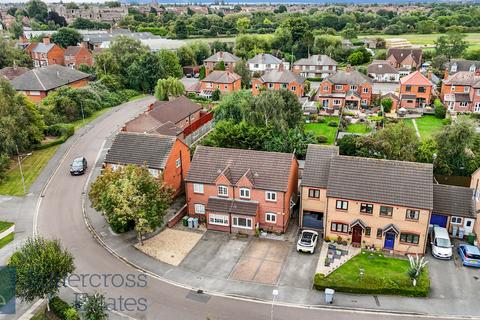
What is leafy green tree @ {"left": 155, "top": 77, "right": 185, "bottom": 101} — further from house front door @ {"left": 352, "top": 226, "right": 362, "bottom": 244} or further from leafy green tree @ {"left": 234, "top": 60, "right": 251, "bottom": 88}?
house front door @ {"left": 352, "top": 226, "right": 362, "bottom": 244}

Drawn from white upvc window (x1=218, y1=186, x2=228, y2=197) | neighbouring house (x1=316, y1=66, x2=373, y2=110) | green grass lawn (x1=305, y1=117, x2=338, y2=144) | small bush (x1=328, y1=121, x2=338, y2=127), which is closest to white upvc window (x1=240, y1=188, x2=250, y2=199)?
white upvc window (x1=218, y1=186, x2=228, y2=197)

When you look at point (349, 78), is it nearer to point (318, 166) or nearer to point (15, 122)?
point (318, 166)

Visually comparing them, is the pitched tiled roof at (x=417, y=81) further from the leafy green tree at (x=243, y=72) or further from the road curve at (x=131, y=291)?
the road curve at (x=131, y=291)

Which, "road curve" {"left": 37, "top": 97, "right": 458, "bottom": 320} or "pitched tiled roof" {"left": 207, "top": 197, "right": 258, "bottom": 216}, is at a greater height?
"pitched tiled roof" {"left": 207, "top": 197, "right": 258, "bottom": 216}

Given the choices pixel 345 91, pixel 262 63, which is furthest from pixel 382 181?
pixel 262 63

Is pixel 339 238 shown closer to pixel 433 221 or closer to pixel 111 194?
pixel 433 221

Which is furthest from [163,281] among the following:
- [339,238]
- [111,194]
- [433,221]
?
[433,221]
